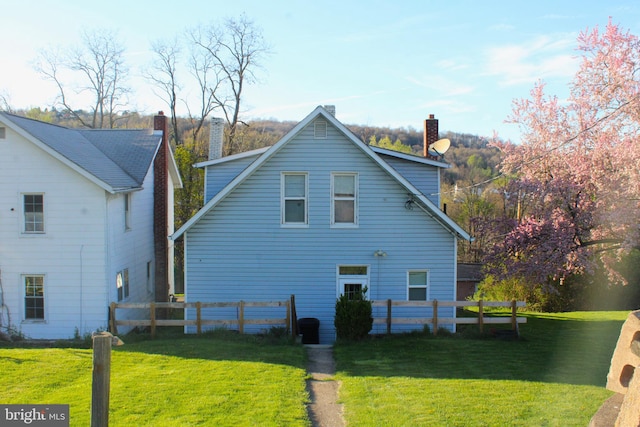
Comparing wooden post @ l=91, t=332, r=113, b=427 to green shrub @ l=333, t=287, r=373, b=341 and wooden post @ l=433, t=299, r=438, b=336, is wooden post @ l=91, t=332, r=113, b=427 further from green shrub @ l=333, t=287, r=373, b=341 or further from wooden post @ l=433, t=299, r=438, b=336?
wooden post @ l=433, t=299, r=438, b=336

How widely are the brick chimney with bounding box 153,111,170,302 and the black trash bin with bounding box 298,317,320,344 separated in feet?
30.3

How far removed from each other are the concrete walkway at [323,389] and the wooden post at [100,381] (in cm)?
382

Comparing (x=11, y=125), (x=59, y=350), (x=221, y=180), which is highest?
(x=11, y=125)

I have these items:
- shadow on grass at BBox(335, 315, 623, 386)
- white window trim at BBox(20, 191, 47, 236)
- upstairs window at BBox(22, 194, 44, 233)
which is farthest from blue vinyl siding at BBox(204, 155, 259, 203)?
shadow on grass at BBox(335, 315, 623, 386)

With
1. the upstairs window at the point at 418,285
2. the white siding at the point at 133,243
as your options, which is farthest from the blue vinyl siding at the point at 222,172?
the upstairs window at the point at 418,285

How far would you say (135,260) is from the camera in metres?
20.7

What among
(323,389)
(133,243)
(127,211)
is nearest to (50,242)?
(127,211)

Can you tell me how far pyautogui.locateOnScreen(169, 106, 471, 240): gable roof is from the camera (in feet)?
54.1

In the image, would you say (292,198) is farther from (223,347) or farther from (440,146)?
(440,146)

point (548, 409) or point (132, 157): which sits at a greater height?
point (132, 157)

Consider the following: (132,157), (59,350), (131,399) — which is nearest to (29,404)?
(131,399)

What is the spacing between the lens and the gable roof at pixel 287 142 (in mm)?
16484

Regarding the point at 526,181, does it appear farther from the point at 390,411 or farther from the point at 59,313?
the point at 59,313

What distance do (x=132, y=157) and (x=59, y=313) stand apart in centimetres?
702
